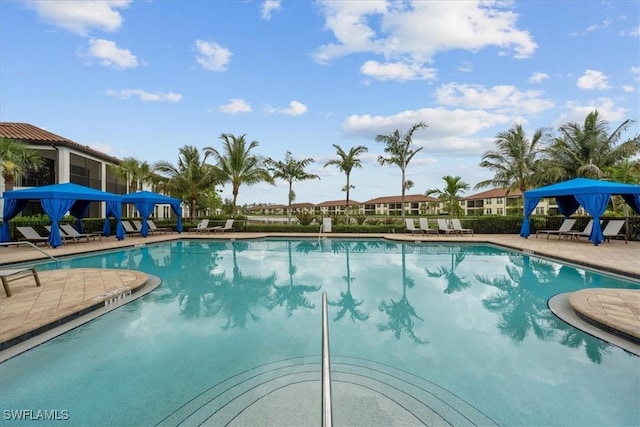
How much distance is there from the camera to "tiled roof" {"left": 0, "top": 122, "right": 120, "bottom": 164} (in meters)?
19.4

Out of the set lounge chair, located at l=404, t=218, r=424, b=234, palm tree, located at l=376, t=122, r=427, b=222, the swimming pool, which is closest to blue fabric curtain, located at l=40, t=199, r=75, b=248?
the swimming pool

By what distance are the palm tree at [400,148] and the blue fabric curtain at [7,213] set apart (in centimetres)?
1791

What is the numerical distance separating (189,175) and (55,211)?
34.5 feet

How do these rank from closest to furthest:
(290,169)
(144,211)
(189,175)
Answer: (144,211)
(189,175)
(290,169)

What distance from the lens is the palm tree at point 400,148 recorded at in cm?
2008

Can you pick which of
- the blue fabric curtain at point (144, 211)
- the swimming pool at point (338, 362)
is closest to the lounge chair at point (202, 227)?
the blue fabric curtain at point (144, 211)

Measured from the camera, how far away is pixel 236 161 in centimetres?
2189

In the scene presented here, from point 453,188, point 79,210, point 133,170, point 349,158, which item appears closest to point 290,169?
point 349,158

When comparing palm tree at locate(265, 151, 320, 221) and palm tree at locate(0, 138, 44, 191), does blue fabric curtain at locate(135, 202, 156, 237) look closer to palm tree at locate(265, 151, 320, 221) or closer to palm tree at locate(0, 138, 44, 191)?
palm tree at locate(0, 138, 44, 191)

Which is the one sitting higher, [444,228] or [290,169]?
[290,169]

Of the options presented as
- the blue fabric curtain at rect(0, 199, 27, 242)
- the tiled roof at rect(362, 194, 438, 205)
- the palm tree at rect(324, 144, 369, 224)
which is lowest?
the blue fabric curtain at rect(0, 199, 27, 242)

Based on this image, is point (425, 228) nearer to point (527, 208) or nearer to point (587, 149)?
point (527, 208)

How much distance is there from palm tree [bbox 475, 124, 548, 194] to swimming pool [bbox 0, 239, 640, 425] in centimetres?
1490

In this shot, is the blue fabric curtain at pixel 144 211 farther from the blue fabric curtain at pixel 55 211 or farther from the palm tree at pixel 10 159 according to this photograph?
the palm tree at pixel 10 159
